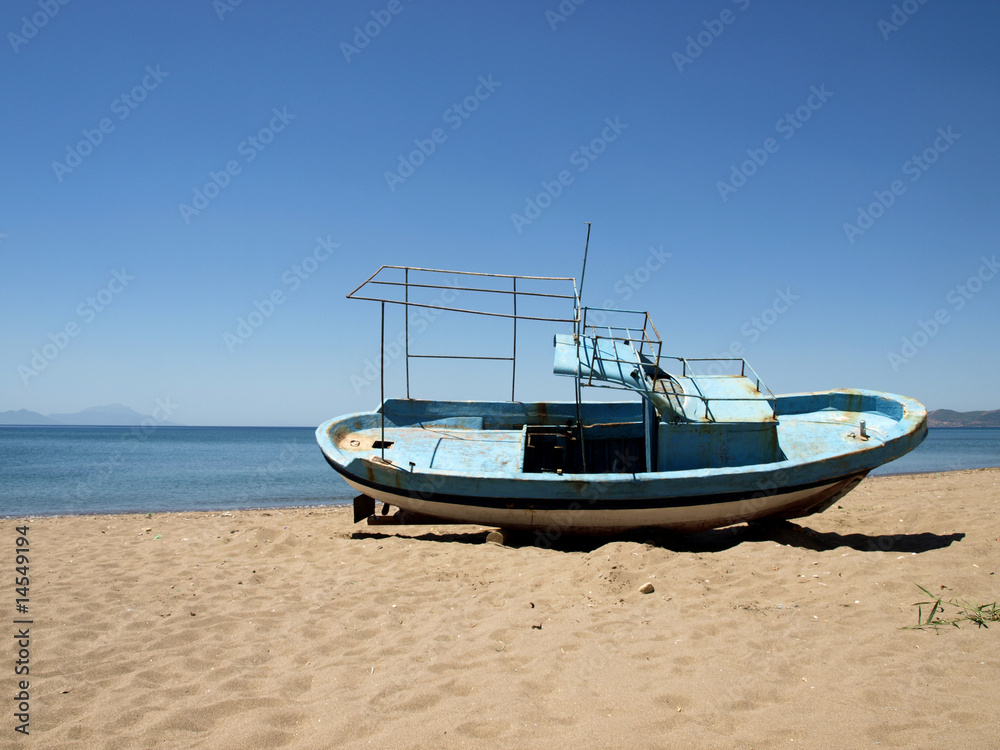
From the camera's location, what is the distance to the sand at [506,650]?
3.03 meters

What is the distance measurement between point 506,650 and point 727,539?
16.9 ft

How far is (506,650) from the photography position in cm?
409

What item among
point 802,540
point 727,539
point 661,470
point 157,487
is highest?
point 661,470

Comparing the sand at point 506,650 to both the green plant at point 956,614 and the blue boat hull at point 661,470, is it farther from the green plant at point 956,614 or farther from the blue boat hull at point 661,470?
the blue boat hull at point 661,470

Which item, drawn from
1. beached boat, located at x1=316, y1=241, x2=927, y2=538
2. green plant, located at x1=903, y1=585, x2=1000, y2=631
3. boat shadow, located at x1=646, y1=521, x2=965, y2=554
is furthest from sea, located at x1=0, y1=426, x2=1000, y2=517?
green plant, located at x1=903, y1=585, x2=1000, y2=631

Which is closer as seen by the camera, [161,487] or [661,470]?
[661,470]

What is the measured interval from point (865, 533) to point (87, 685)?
8.83 m

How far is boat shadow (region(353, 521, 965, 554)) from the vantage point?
285 inches

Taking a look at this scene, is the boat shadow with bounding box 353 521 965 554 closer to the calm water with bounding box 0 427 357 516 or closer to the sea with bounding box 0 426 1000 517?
the sea with bounding box 0 426 1000 517

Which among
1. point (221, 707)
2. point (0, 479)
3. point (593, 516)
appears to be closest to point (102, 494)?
point (0, 479)

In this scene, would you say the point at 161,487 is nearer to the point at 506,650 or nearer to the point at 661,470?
the point at 661,470

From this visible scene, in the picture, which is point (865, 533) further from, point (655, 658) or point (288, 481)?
point (288, 481)

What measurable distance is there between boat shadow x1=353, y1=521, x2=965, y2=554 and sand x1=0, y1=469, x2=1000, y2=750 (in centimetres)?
26

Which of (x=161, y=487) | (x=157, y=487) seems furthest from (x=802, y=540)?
(x=157, y=487)
